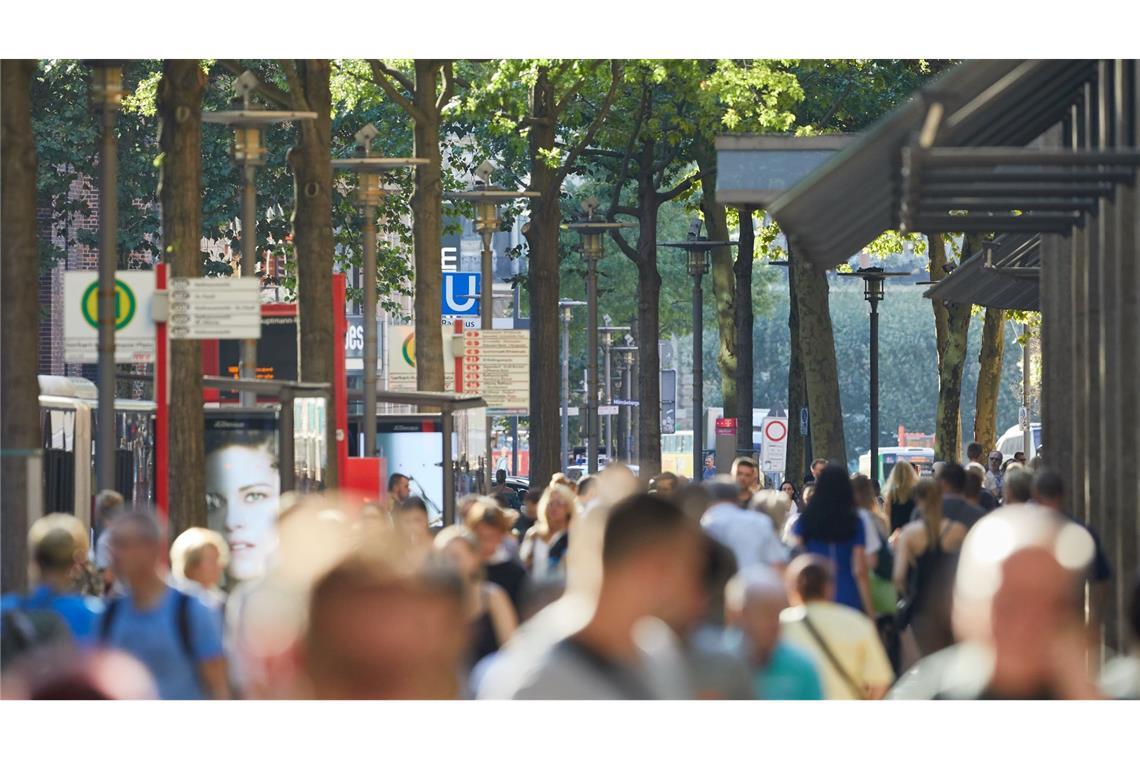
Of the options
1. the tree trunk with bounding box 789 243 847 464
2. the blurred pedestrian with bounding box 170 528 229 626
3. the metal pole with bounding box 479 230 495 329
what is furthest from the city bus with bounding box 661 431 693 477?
the blurred pedestrian with bounding box 170 528 229 626

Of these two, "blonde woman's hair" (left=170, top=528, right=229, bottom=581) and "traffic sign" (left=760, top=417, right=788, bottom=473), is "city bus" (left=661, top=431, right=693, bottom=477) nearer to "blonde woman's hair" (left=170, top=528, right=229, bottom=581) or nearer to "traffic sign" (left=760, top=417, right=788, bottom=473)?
"traffic sign" (left=760, top=417, right=788, bottom=473)

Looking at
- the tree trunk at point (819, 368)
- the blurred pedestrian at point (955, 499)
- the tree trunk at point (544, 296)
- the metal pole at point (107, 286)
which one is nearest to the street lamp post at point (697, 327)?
the tree trunk at point (819, 368)

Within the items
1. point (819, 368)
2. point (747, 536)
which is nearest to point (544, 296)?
point (819, 368)

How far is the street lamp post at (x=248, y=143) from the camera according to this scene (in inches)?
914

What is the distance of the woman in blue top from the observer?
12.6 metres

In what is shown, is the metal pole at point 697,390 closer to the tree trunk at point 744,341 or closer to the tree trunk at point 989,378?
the tree trunk at point 744,341

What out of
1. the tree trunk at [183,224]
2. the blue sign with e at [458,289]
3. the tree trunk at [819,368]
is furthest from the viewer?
the blue sign with e at [458,289]

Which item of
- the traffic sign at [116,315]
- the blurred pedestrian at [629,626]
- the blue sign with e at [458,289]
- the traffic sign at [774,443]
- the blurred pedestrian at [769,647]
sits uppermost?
the blue sign with e at [458,289]

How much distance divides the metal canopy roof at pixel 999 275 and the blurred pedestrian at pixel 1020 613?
53.9 ft

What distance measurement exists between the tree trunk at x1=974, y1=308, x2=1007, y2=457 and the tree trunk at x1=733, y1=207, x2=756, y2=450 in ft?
11.9

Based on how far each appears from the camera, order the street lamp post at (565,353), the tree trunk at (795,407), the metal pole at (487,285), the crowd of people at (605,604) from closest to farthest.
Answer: the crowd of people at (605,604) → the metal pole at (487,285) → the tree trunk at (795,407) → the street lamp post at (565,353)

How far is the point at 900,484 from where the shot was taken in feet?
54.3

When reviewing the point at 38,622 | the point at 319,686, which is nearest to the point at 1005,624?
the point at 319,686

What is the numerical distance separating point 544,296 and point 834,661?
2651 cm
